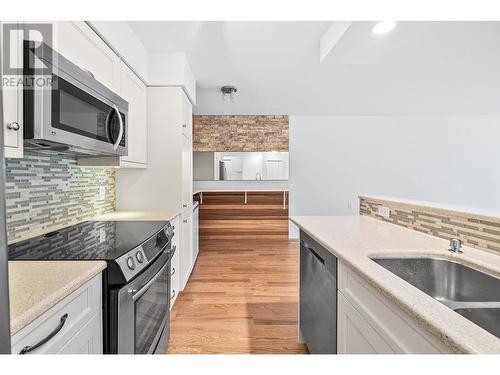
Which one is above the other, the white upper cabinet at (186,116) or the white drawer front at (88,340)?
the white upper cabinet at (186,116)

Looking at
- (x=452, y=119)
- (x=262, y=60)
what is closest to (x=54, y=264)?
(x=262, y=60)

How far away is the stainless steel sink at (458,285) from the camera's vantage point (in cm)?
95

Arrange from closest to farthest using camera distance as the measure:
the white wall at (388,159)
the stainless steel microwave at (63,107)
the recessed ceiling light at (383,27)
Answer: the stainless steel microwave at (63,107) < the recessed ceiling light at (383,27) < the white wall at (388,159)

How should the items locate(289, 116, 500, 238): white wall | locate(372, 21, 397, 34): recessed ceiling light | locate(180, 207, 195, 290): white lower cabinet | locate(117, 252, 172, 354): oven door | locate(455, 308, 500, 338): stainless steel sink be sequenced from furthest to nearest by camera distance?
locate(289, 116, 500, 238): white wall < locate(180, 207, 195, 290): white lower cabinet < locate(372, 21, 397, 34): recessed ceiling light < locate(117, 252, 172, 354): oven door < locate(455, 308, 500, 338): stainless steel sink

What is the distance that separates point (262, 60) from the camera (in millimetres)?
2977

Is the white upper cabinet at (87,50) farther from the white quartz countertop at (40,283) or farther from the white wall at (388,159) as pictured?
the white wall at (388,159)

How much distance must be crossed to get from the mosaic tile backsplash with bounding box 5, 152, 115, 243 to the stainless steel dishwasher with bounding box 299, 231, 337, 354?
5.09ft

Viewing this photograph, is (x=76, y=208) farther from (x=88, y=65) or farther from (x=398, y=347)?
(x=398, y=347)

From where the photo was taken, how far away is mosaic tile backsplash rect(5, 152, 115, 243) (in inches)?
57.7

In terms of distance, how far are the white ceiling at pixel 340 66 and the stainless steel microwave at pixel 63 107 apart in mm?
1042

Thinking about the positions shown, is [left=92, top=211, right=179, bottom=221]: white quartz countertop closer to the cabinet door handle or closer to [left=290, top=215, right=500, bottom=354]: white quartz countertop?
[left=290, top=215, right=500, bottom=354]: white quartz countertop

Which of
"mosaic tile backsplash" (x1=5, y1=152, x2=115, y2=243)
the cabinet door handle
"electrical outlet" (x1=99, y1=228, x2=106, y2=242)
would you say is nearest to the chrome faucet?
"electrical outlet" (x1=99, y1=228, x2=106, y2=242)

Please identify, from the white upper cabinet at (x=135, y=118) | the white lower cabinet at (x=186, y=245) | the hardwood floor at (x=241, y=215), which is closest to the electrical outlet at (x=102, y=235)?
the white upper cabinet at (x=135, y=118)

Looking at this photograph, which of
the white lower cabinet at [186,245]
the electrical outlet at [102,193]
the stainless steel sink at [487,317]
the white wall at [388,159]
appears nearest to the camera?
the stainless steel sink at [487,317]
